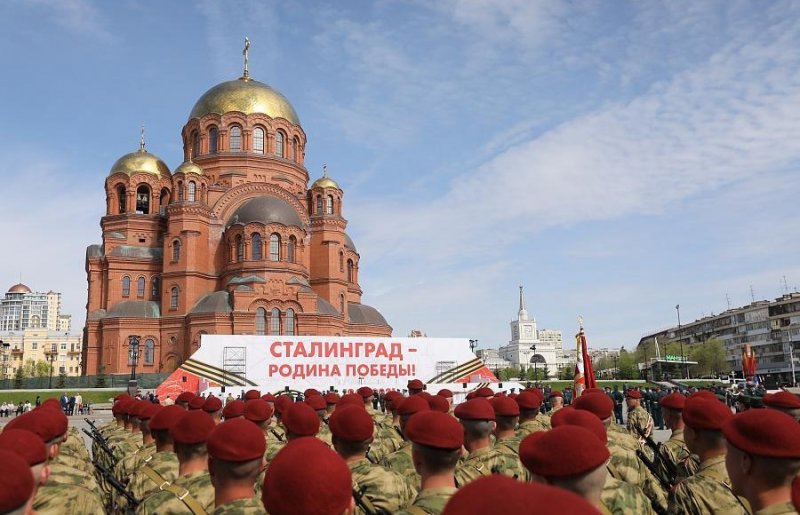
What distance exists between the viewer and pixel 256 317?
1543 inches

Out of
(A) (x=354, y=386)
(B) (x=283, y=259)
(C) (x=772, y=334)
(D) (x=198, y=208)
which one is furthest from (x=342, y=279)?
(C) (x=772, y=334)

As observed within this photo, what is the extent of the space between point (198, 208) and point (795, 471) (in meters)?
42.6

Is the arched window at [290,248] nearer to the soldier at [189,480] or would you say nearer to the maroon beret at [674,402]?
the maroon beret at [674,402]

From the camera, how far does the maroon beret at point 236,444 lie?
3168 mm

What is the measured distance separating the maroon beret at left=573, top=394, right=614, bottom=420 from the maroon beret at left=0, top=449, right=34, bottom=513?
528 centimetres

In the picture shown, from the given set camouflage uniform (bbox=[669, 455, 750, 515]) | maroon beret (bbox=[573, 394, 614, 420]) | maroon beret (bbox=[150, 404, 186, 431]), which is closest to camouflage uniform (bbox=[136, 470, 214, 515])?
maroon beret (bbox=[150, 404, 186, 431])

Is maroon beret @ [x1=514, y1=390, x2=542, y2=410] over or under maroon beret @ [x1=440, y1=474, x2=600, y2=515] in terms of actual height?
under

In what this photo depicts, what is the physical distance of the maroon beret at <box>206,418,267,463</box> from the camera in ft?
10.4

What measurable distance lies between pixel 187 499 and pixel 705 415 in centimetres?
338

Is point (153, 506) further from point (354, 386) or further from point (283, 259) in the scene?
point (283, 259)

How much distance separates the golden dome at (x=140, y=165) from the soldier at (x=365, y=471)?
147 ft

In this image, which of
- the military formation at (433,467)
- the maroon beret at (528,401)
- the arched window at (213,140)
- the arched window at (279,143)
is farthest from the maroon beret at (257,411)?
the arched window at (279,143)

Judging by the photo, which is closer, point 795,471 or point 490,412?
point 795,471

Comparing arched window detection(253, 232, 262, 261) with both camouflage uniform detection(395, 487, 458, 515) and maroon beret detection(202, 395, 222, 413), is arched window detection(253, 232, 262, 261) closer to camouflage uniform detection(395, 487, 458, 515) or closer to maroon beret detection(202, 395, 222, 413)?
maroon beret detection(202, 395, 222, 413)
